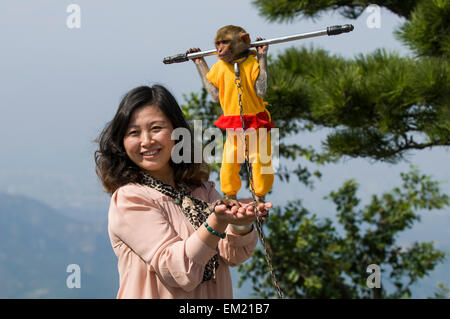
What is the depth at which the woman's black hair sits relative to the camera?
4.91 feet

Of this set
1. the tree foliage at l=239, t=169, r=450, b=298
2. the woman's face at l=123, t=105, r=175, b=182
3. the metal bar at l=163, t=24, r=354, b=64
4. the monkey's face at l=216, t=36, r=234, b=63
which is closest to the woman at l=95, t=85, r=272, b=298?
the woman's face at l=123, t=105, r=175, b=182

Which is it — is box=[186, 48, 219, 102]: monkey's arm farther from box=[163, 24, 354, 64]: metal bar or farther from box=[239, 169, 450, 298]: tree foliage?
box=[239, 169, 450, 298]: tree foliage

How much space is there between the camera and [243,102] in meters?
1.32

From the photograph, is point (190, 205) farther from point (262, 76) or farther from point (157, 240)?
point (262, 76)

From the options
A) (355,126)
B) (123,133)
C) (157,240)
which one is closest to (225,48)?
(123,133)

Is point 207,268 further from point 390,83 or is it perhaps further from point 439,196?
point 439,196

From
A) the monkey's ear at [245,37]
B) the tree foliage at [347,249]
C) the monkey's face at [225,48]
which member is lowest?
the tree foliage at [347,249]

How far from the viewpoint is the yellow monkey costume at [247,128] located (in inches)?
52.0

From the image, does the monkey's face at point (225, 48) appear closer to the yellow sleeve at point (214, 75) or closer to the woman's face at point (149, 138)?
the yellow sleeve at point (214, 75)

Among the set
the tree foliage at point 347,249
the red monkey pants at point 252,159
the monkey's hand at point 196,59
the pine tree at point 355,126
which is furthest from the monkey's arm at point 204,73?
the tree foliage at point 347,249

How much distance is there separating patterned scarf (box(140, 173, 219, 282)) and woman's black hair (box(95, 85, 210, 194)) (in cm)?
5

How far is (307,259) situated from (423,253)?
97 centimetres

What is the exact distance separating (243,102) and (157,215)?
360mm
